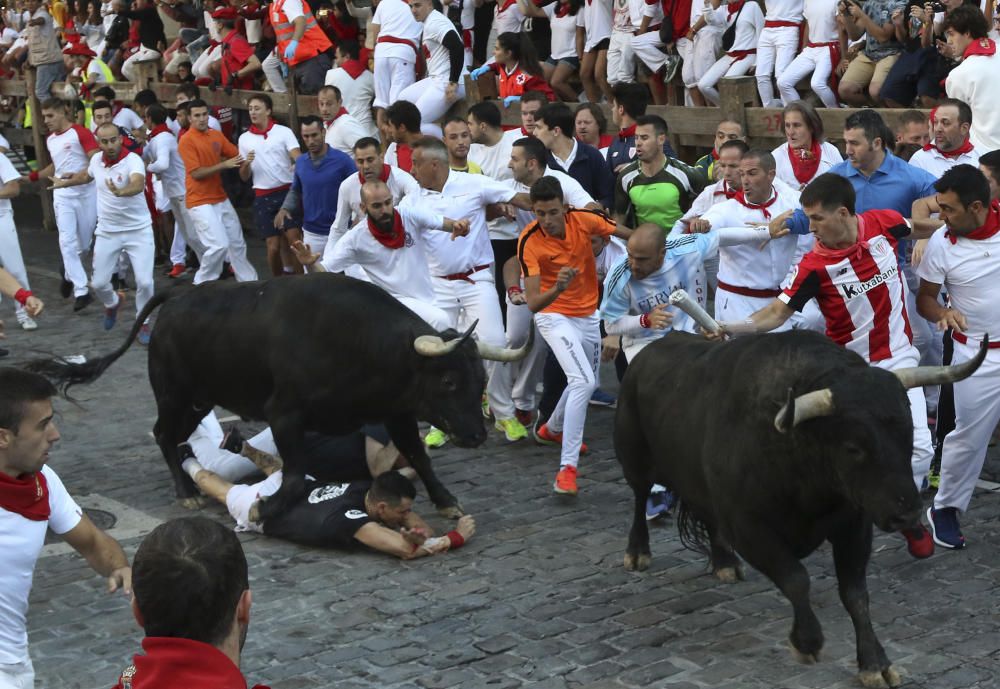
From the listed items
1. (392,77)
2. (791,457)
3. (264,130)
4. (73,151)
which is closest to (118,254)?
(264,130)

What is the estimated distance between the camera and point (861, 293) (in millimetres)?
7219

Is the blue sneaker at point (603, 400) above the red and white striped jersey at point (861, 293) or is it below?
below

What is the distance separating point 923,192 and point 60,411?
6.96m

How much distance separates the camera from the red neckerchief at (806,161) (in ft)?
32.4

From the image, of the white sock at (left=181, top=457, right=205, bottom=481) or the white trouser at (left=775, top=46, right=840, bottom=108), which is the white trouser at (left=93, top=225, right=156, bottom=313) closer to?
the white sock at (left=181, top=457, right=205, bottom=481)

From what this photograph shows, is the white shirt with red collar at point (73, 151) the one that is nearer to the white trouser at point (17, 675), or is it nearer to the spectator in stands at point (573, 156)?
the spectator in stands at point (573, 156)

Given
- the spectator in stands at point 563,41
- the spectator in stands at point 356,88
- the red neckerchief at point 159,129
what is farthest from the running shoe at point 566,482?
the red neckerchief at point 159,129

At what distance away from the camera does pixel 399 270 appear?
9.84 m

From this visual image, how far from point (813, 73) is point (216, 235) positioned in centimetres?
655

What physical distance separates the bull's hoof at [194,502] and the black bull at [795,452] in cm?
340

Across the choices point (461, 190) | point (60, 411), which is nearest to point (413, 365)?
point (461, 190)

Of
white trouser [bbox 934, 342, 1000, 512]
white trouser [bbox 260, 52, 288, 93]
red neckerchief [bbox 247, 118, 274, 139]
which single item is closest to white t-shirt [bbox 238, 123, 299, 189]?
red neckerchief [bbox 247, 118, 274, 139]

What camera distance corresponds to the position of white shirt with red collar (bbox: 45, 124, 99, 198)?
16.0 metres

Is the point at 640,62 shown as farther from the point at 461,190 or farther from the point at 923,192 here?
the point at 923,192
